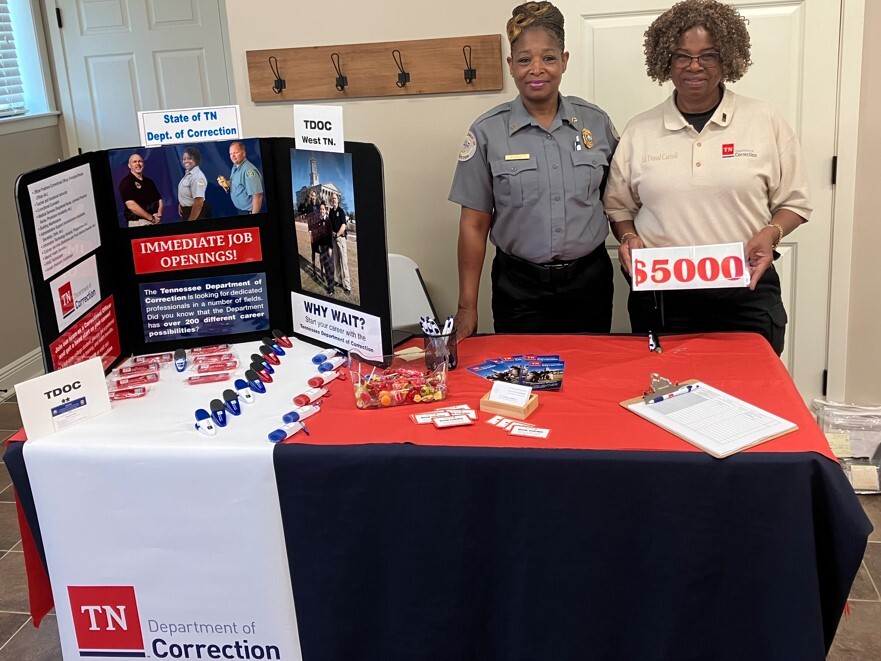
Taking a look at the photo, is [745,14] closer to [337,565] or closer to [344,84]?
[344,84]

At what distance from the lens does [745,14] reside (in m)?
2.80

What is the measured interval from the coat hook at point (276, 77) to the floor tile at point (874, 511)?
245 cm

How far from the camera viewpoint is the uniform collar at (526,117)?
2383 mm

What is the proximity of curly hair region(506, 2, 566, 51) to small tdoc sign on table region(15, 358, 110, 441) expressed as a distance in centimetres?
135

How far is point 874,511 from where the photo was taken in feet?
9.25

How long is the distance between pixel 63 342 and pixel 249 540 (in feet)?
2.10

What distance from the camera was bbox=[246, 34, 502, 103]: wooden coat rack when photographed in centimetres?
295

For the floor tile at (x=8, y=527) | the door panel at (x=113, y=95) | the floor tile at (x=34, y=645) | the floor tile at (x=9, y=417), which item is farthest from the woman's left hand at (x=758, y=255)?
the door panel at (x=113, y=95)

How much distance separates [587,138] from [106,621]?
5.63 feet

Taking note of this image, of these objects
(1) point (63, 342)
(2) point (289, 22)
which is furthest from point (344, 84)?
(1) point (63, 342)

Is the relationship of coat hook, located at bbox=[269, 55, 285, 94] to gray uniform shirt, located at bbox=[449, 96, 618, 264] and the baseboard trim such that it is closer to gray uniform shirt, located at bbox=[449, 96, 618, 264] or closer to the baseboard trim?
gray uniform shirt, located at bbox=[449, 96, 618, 264]

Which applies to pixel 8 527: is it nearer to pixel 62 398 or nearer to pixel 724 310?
pixel 62 398

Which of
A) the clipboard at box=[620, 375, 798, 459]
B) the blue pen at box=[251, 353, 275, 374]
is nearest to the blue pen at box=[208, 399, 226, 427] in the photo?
the blue pen at box=[251, 353, 275, 374]

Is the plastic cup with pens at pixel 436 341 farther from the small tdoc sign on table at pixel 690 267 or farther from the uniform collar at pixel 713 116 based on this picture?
the uniform collar at pixel 713 116
